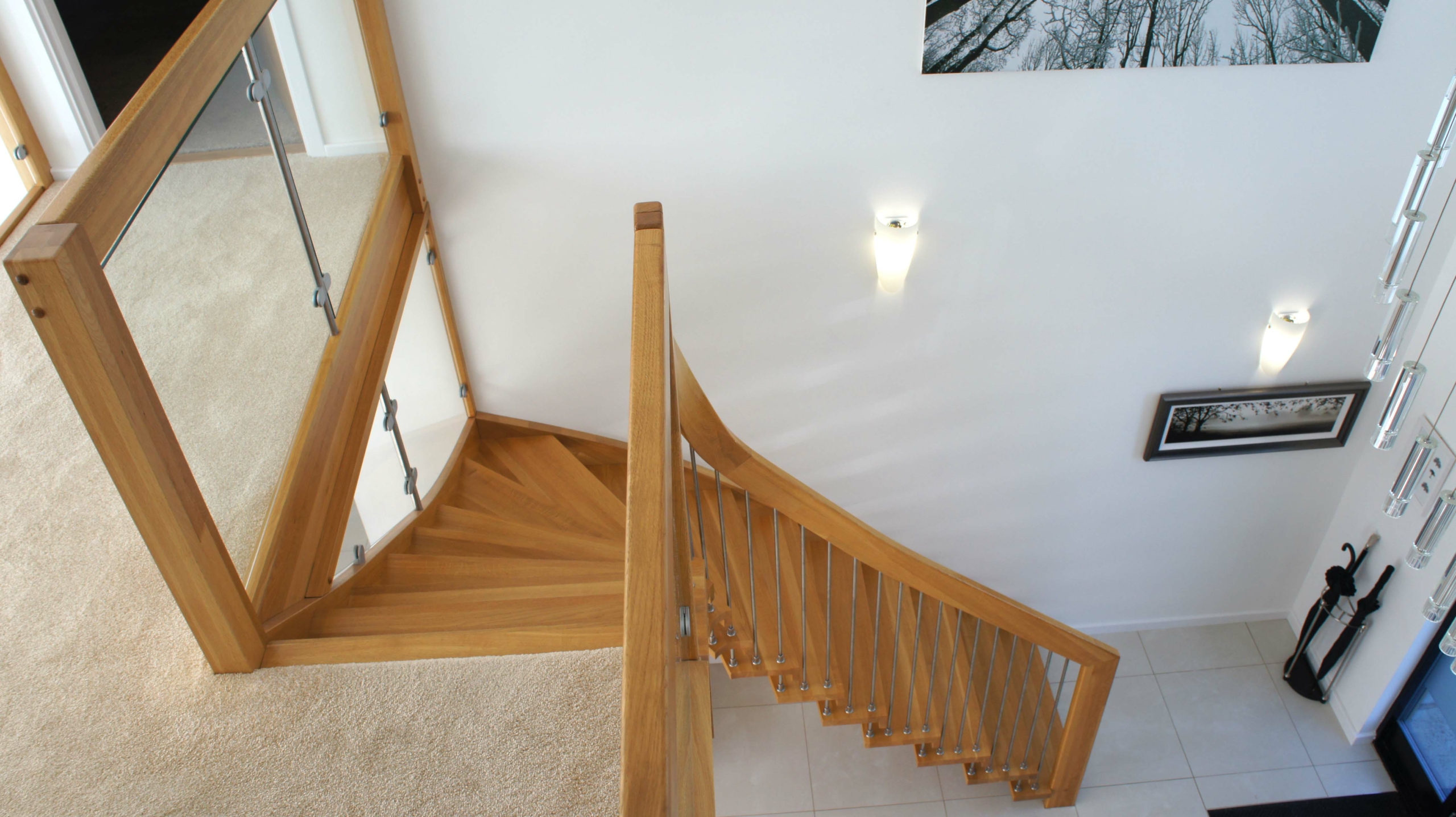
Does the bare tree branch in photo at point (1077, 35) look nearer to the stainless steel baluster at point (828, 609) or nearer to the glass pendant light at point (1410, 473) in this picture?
the glass pendant light at point (1410, 473)

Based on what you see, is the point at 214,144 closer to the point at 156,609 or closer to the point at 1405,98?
the point at 156,609

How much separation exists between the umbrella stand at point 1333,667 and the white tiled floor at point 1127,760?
59 millimetres

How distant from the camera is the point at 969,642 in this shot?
4.25 metres

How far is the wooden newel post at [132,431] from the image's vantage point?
1.50 metres

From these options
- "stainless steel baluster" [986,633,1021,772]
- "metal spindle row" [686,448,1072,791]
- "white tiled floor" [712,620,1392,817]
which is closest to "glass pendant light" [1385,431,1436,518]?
"metal spindle row" [686,448,1072,791]

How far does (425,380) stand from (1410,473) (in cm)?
335

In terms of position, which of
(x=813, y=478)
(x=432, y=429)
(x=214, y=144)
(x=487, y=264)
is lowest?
(x=813, y=478)

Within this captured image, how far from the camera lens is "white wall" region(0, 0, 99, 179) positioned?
3277 mm

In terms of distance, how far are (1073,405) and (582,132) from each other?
2.58 meters

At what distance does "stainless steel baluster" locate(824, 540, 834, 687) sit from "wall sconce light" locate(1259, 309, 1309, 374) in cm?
220

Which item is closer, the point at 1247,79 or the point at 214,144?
the point at 214,144

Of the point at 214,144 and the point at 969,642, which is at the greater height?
the point at 214,144

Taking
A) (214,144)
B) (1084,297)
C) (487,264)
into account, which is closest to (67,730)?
(214,144)

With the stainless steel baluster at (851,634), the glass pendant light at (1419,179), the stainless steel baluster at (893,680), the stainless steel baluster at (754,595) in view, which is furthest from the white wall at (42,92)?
the glass pendant light at (1419,179)
